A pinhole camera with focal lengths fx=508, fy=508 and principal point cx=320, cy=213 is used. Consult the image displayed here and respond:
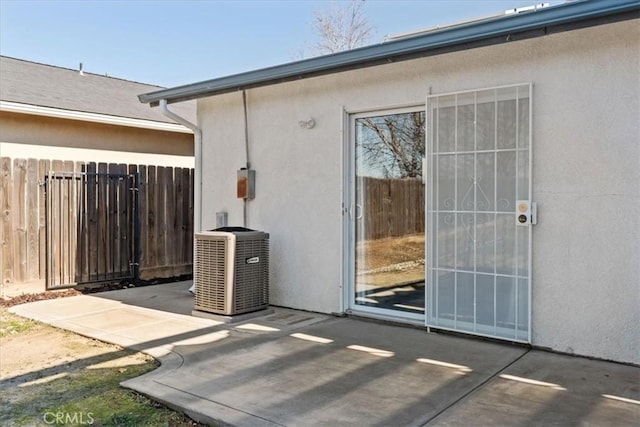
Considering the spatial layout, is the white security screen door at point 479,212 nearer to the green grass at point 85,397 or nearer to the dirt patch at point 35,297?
the green grass at point 85,397

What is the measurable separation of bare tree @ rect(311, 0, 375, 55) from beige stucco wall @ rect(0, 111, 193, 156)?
978cm

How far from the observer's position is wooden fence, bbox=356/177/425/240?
18.1 ft

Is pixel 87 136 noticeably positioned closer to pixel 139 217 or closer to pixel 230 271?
pixel 139 217

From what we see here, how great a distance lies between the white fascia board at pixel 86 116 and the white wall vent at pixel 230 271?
3639mm

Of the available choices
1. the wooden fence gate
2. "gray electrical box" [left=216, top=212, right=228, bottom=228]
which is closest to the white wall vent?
"gray electrical box" [left=216, top=212, right=228, bottom=228]

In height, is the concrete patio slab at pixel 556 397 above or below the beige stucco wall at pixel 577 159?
below

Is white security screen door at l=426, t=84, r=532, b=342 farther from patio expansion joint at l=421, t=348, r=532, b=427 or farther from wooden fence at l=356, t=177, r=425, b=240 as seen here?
patio expansion joint at l=421, t=348, r=532, b=427

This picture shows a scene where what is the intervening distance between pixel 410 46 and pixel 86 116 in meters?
5.96

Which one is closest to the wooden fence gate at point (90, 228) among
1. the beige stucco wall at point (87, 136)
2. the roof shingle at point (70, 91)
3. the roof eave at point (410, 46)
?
the beige stucco wall at point (87, 136)

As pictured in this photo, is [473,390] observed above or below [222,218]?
below

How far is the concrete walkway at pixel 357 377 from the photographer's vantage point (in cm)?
323

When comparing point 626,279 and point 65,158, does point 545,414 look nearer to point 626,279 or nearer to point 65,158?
point 626,279

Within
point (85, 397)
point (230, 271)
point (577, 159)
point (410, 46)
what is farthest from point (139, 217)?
point (577, 159)

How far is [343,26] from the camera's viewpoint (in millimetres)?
18578
